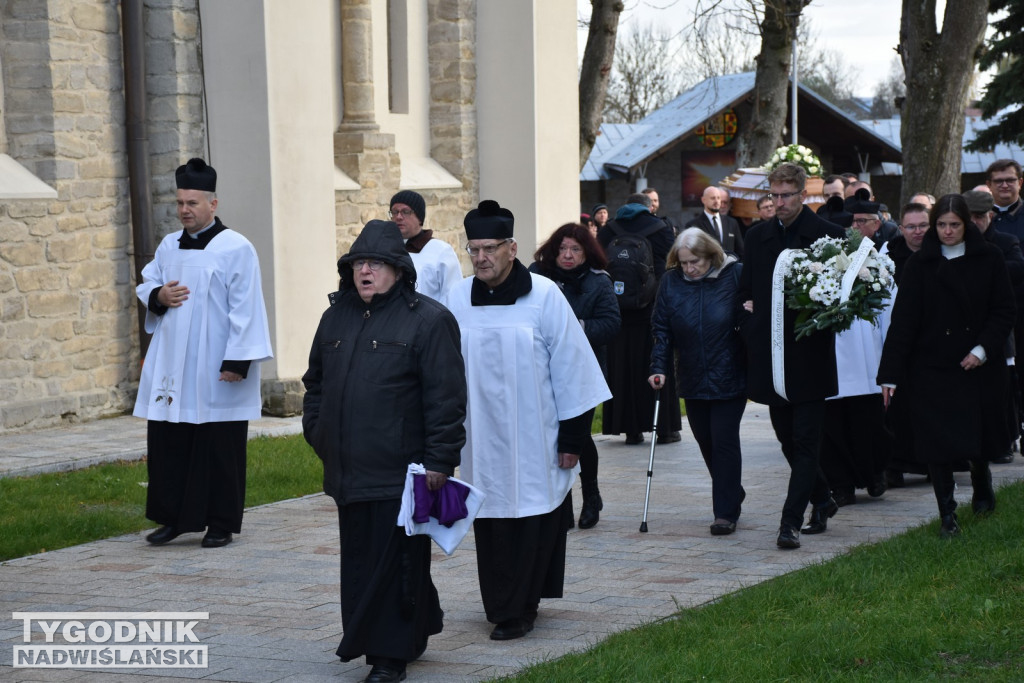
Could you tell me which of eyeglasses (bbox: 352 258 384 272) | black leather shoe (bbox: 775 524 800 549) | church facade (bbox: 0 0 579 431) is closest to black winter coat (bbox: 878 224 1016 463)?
black leather shoe (bbox: 775 524 800 549)

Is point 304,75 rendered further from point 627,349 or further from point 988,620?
point 988,620

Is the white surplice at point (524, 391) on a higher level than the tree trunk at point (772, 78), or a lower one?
lower

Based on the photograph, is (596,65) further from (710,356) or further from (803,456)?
(803,456)

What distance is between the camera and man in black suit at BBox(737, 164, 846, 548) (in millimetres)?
8086

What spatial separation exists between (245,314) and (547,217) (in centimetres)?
986

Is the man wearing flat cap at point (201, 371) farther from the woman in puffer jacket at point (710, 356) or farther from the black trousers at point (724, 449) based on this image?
the black trousers at point (724, 449)

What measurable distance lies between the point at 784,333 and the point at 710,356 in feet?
1.76

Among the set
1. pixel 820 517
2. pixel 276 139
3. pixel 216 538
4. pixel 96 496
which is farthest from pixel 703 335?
pixel 276 139

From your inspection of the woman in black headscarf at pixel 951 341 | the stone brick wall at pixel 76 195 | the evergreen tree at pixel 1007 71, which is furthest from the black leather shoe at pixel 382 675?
the evergreen tree at pixel 1007 71

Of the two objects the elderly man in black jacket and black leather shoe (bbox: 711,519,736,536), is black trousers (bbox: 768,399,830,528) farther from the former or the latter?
the elderly man in black jacket

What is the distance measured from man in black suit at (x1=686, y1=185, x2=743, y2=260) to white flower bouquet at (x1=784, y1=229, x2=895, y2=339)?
693 centimetres

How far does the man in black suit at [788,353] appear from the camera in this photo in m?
8.09

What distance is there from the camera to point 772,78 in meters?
25.0

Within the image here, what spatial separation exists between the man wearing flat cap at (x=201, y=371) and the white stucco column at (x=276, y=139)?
16.8 feet
